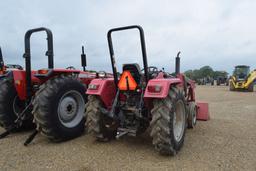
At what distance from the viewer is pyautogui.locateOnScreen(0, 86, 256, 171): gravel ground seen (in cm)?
300

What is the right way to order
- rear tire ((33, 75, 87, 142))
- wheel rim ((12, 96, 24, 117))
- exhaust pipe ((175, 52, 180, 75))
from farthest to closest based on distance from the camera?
exhaust pipe ((175, 52, 180, 75)) → wheel rim ((12, 96, 24, 117)) → rear tire ((33, 75, 87, 142))

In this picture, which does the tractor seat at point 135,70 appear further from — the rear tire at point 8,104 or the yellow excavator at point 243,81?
the yellow excavator at point 243,81

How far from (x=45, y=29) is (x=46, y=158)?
241cm

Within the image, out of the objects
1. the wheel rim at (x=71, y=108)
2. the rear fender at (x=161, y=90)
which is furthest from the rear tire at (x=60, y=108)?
the rear fender at (x=161, y=90)

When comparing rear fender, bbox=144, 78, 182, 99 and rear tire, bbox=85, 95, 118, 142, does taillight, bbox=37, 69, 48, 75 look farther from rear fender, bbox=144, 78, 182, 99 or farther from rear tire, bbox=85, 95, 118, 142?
rear fender, bbox=144, 78, 182, 99

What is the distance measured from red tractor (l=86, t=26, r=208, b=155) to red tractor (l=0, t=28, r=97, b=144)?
60cm

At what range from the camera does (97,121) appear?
3.76 metres

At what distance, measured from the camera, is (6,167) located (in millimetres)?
2969

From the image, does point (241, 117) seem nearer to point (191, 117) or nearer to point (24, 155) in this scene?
point (191, 117)

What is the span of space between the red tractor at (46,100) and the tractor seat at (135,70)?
4.00 ft

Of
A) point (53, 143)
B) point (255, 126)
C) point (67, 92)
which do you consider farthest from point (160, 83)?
point (255, 126)

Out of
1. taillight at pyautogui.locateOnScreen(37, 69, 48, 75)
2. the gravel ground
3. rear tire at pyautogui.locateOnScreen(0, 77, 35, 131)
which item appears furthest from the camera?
rear tire at pyautogui.locateOnScreen(0, 77, 35, 131)

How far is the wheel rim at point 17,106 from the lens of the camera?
4.61 m

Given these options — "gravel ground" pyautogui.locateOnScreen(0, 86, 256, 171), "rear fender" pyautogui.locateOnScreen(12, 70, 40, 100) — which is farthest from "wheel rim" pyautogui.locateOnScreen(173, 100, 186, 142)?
"rear fender" pyautogui.locateOnScreen(12, 70, 40, 100)
